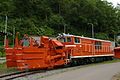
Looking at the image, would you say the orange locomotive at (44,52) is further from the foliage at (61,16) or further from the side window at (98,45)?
the foliage at (61,16)

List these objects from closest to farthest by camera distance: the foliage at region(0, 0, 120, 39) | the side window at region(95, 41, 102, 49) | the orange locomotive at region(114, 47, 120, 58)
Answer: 1. the side window at region(95, 41, 102, 49)
2. the orange locomotive at region(114, 47, 120, 58)
3. the foliage at region(0, 0, 120, 39)

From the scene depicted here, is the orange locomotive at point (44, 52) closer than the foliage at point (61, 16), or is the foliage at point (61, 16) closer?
the orange locomotive at point (44, 52)

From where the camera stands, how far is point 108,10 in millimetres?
109438

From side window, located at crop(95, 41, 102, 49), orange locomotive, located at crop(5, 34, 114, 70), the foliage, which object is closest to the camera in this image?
orange locomotive, located at crop(5, 34, 114, 70)

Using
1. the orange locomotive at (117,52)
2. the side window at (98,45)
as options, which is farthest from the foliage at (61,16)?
the side window at (98,45)

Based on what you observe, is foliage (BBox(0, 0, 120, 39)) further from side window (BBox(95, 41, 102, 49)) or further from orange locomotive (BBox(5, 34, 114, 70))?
orange locomotive (BBox(5, 34, 114, 70))

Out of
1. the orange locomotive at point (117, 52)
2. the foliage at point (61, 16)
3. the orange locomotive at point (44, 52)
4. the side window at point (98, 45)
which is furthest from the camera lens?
the foliage at point (61, 16)

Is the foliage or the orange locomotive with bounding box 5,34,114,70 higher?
the foliage

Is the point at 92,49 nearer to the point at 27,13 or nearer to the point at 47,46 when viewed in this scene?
the point at 47,46

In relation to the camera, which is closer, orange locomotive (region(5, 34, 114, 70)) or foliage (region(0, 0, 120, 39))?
orange locomotive (region(5, 34, 114, 70))

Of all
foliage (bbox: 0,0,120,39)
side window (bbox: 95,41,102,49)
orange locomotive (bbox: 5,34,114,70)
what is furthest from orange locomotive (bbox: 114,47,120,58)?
foliage (bbox: 0,0,120,39)

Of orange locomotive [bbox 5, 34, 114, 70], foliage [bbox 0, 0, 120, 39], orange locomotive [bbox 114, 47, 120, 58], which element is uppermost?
foliage [bbox 0, 0, 120, 39]

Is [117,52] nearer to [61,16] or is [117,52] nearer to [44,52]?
[44,52]

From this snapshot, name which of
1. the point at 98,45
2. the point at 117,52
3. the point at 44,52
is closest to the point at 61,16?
the point at 117,52
